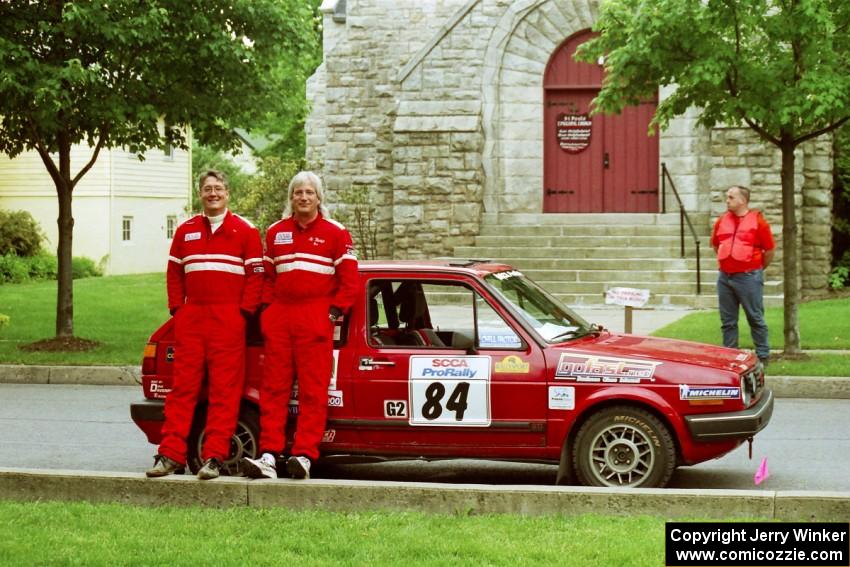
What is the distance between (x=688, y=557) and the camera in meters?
6.30

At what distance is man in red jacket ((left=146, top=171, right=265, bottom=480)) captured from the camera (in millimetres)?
8500

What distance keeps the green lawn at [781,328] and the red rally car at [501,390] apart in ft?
25.7

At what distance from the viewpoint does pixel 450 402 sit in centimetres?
854

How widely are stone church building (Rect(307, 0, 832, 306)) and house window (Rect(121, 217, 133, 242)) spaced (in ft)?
53.4

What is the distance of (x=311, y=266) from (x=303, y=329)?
381 mm

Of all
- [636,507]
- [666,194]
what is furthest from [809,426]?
[666,194]

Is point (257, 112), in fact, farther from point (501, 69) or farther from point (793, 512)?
point (793, 512)

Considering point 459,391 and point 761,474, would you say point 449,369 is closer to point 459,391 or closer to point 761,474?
point 459,391

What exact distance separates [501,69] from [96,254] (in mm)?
18166

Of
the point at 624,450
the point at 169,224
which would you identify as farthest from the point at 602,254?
the point at 169,224

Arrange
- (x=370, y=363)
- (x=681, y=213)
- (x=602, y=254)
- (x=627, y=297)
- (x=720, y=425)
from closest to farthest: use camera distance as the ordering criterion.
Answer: (x=720, y=425) < (x=370, y=363) < (x=627, y=297) < (x=681, y=213) < (x=602, y=254)

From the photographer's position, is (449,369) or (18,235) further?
(18,235)

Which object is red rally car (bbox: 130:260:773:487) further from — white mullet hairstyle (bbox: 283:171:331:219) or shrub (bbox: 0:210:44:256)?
shrub (bbox: 0:210:44:256)

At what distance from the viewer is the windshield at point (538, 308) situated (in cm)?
880
